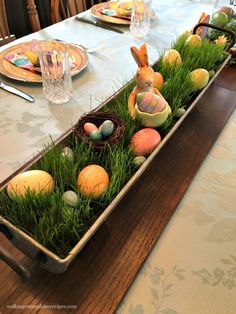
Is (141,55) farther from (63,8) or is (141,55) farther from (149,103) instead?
(63,8)

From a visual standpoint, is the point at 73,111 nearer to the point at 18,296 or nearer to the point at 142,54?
the point at 142,54

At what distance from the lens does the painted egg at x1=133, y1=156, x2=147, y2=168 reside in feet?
1.63

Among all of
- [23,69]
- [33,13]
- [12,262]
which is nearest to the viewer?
[12,262]

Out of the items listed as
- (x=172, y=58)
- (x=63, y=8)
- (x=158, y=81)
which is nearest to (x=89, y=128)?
(x=158, y=81)

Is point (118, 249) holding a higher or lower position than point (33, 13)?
lower

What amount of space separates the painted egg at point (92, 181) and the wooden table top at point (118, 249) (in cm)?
8

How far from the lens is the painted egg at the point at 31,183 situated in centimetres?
42

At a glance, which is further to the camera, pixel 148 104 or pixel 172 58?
pixel 172 58

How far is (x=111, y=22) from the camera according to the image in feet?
3.60

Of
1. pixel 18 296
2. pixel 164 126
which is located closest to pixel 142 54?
pixel 164 126

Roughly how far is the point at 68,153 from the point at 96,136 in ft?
0.18

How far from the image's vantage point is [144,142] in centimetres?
53

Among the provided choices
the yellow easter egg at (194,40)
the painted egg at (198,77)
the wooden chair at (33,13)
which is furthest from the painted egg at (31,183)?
the wooden chair at (33,13)

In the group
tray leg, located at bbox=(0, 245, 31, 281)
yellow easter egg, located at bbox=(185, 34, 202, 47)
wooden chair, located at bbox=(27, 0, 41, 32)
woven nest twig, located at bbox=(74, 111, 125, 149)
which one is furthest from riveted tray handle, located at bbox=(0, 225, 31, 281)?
wooden chair, located at bbox=(27, 0, 41, 32)
